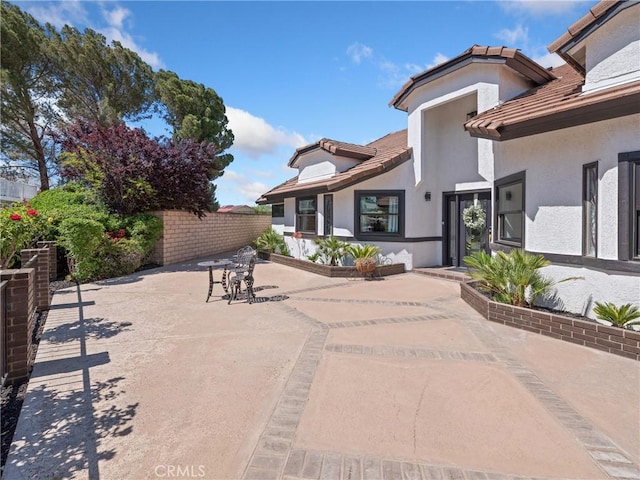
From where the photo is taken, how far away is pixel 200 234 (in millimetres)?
16938

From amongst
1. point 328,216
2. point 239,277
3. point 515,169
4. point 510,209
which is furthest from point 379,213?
point 239,277

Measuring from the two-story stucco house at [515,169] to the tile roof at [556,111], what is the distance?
25 millimetres

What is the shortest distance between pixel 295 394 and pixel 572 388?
3.32m

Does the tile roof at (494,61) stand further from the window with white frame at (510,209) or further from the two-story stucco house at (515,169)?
the window with white frame at (510,209)

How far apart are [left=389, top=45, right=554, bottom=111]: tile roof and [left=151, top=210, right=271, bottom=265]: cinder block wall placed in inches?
469

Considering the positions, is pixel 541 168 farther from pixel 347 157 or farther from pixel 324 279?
A: pixel 347 157

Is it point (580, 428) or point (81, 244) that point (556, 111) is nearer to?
point (580, 428)

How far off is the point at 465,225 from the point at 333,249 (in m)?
4.94

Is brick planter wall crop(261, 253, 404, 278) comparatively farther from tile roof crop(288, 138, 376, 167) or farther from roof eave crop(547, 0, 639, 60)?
roof eave crop(547, 0, 639, 60)

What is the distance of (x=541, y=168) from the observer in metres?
6.74

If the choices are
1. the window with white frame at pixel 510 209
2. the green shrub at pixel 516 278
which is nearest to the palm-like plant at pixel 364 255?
the window with white frame at pixel 510 209

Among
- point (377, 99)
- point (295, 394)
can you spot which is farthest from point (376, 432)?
point (377, 99)

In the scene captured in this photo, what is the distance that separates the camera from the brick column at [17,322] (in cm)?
414

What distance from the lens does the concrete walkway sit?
2619 millimetres
